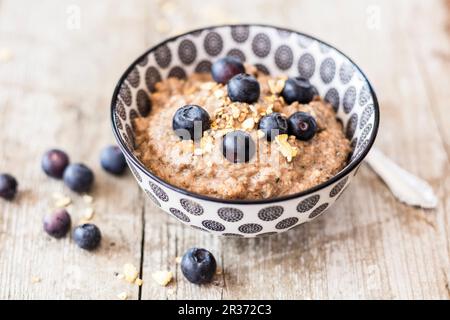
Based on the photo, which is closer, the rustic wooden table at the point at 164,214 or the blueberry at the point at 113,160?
the rustic wooden table at the point at 164,214

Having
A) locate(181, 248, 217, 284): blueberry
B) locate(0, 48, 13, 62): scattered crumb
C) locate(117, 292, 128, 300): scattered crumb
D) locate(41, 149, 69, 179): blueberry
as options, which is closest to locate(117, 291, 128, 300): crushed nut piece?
locate(117, 292, 128, 300): scattered crumb

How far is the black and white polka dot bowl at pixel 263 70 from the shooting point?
1487 mm

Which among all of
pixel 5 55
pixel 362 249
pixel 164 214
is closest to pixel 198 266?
pixel 164 214

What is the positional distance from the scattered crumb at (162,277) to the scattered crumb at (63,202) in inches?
15.0

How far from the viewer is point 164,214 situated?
6.04 ft

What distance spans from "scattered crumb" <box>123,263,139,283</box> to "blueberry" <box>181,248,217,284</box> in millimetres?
131

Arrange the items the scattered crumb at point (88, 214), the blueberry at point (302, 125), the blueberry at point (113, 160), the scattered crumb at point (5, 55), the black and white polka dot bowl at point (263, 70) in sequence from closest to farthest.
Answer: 1. the black and white polka dot bowl at point (263, 70)
2. the blueberry at point (302, 125)
3. the scattered crumb at point (88, 214)
4. the blueberry at point (113, 160)
5. the scattered crumb at point (5, 55)

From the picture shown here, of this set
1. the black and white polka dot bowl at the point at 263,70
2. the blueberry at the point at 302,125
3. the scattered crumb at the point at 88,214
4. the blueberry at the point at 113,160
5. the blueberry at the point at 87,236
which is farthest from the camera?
the blueberry at the point at 113,160

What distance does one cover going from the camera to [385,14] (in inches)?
100

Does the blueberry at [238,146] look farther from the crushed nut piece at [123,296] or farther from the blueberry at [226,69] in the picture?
the crushed nut piece at [123,296]

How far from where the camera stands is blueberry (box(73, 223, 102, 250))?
5.64 ft

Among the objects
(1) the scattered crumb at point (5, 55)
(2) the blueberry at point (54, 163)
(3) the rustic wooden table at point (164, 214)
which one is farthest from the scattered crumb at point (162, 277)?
(1) the scattered crumb at point (5, 55)
